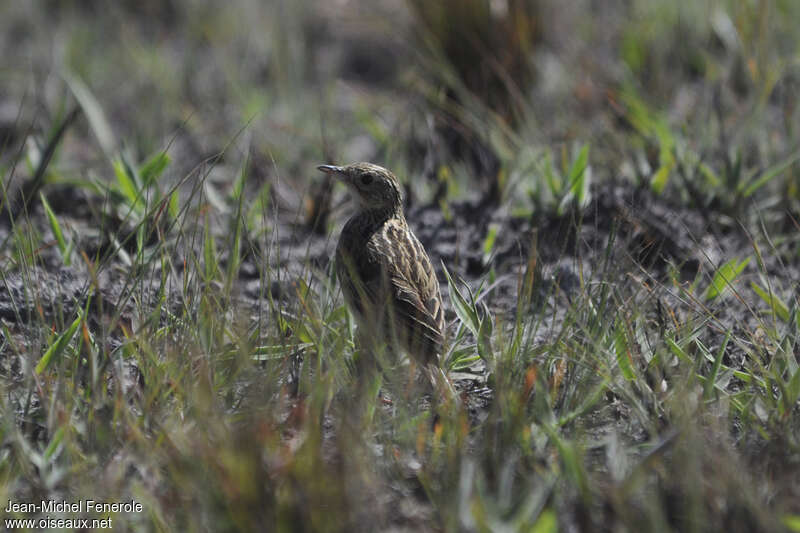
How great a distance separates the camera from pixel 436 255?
4953mm

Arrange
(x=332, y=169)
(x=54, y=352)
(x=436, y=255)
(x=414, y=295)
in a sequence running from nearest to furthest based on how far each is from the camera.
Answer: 1. (x=54, y=352)
2. (x=414, y=295)
3. (x=332, y=169)
4. (x=436, y=255)

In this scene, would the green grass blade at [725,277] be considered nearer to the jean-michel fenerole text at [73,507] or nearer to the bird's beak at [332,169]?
the bird's beak at [332,169]

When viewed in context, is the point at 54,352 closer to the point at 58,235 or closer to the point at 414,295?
the point at 58,235

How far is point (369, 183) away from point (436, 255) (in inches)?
28.1

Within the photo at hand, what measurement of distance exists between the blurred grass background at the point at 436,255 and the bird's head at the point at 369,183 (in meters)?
0.36

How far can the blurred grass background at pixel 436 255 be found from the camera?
9.39ft

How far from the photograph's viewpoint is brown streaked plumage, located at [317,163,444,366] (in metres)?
3.72

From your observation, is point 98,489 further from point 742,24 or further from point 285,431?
point 742,24

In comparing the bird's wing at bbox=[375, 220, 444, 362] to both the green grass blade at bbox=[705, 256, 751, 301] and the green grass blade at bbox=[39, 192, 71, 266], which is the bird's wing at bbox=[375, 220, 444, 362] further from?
the green grass blade at bbox=[39, 192, 71, 266]

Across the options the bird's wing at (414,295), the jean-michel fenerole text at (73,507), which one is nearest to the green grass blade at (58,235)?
the bird's wing at (414,295)

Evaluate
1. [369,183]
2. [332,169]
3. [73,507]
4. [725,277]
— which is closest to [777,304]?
[725,277]

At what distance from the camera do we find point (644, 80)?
21.5 ft

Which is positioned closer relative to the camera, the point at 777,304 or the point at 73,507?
the point at 73,507

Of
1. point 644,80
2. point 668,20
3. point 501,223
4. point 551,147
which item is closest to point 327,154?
point 501,223
